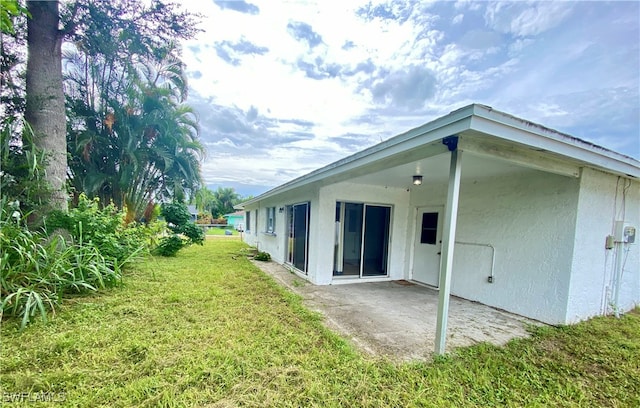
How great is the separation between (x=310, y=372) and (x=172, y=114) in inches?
459

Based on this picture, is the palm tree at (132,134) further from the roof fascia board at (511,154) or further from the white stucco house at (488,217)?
the roof fascia board at (511,154)

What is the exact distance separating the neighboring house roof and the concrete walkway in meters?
2.41

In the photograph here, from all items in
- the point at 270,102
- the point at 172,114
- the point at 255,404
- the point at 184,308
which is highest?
the point at 270,102

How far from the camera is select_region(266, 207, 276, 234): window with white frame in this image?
10133mm

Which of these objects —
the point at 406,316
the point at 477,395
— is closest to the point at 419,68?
the point at 406,316

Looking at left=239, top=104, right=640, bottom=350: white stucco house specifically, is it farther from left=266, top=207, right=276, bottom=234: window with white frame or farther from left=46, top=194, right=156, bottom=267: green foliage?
left=46, top=194, right=156, bottom=267: green foliage

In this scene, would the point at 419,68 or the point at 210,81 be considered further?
the point at 210,81

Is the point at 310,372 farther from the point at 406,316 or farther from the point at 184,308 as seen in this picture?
the point at 184,308

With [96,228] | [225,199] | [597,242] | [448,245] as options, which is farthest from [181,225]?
[225,199]

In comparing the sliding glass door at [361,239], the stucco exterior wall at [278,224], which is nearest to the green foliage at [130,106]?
the stucco exterior wall at [278,224]

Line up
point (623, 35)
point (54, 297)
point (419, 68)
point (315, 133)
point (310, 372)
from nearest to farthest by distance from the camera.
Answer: point (310, 372) < point (54, 297) < point (623, 35) < point (419, 68) < point (315, 133)

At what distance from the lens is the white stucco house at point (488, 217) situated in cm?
285

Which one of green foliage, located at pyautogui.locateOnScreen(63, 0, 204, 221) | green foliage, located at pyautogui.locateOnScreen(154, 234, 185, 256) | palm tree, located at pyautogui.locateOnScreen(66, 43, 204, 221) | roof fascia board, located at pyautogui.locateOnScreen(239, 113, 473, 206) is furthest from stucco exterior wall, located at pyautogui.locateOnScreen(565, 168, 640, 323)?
palm tree, located at pyautogui.locateOnScreen(66, 43, 204, 221)

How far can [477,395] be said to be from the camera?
7.50 feet
